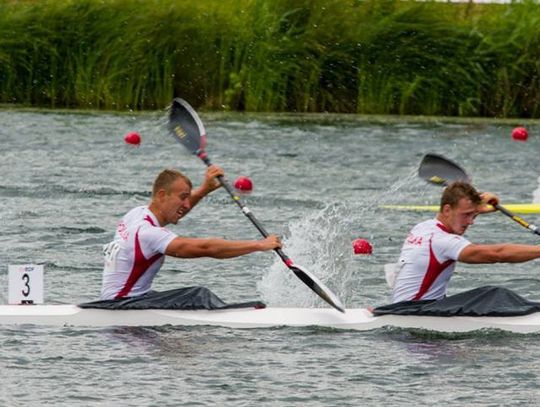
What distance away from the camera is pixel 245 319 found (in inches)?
477

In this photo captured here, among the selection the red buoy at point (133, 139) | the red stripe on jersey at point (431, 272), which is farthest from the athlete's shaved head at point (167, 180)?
the red buoy at point (133, 139)

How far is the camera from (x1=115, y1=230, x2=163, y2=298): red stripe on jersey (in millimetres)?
11773

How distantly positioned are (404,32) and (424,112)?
133cm

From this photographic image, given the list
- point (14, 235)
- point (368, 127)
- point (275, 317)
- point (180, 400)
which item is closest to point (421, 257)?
point (275, 317)

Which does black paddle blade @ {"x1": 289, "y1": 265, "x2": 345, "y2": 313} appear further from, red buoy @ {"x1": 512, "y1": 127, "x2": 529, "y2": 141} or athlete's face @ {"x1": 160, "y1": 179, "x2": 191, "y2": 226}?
red buoy @ {"x1": 512, "y1": 127, "x2": 529, "y2": 141}

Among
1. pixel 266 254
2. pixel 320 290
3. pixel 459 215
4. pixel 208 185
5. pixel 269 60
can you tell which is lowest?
pixel 266 254

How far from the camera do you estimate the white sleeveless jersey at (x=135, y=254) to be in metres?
11.7

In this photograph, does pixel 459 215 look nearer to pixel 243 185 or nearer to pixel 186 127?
pixel 186 127

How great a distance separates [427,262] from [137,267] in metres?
2.06

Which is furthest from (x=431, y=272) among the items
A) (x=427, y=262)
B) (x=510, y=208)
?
(x=510, y=208)

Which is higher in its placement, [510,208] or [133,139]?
[133,139]

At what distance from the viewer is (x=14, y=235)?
685 inches

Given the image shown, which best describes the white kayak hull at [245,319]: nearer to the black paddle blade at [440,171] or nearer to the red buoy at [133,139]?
the black paddle blade at [440,171]

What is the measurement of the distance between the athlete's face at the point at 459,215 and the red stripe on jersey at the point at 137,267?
81.1 inches
